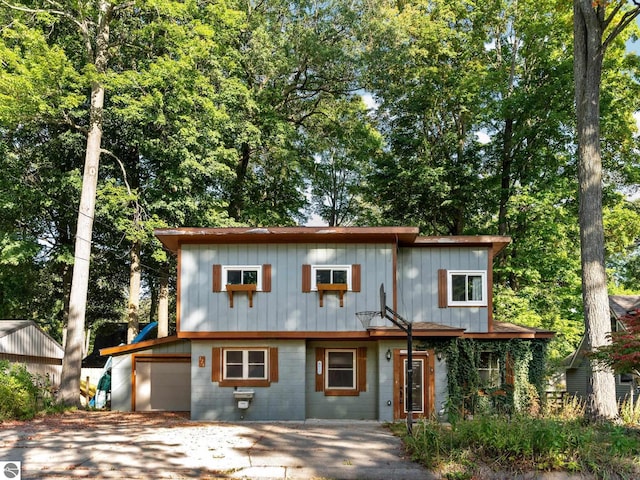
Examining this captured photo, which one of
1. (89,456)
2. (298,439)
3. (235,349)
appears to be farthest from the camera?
(235,349)

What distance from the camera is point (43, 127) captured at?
24891 millimetres

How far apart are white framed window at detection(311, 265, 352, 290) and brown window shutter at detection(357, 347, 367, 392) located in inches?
81.1

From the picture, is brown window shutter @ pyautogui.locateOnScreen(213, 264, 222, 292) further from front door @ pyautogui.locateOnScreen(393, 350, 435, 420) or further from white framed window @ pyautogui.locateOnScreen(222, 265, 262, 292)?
front door @ pyautogui.locateOnScreen(393, 350, 435, 420)

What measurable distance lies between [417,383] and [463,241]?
13.5 feet

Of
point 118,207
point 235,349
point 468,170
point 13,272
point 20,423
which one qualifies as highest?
point 468,170

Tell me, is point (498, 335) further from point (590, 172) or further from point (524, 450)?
point (524, 450)

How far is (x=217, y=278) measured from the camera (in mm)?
16656

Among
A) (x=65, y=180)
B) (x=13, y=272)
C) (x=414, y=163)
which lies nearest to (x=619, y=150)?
(x=414, y=163)

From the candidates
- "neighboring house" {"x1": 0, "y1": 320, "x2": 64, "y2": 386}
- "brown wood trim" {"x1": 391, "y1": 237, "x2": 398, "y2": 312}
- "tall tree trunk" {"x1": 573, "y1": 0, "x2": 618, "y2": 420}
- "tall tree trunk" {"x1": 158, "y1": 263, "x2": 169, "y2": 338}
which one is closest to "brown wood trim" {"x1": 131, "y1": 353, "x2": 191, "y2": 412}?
"tall tree trunk" {"x1": 158, "y1": 263, "x2": 169, "y2": 338}

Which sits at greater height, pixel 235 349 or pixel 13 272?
pixel 13 272

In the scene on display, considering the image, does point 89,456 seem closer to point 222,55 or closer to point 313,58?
point 222,55

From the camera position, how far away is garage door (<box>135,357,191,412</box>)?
19219 mm

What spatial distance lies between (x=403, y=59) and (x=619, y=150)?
32.0 feet

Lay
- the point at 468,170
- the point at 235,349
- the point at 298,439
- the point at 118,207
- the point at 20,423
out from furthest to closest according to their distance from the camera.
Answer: the point at 468,170, the point at 118,207, the point at 235,349, the point at 20,423, the point at 298,439
